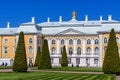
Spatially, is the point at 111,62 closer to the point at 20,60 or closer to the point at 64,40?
the point at 20,60

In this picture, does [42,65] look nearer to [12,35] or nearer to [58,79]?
[58,79]

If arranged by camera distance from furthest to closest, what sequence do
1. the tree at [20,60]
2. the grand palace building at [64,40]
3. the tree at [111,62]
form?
the grand palace building at [64,40]
the tree at [20,60]
the tree at [111,62]

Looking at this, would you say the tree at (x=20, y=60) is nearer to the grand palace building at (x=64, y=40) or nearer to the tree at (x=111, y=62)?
the tree at (x=111, y=62)

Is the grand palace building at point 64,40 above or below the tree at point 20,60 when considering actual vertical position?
above

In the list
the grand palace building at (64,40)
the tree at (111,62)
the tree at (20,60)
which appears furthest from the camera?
the grand palace building at (64,40)

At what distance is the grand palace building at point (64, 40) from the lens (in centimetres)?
8125

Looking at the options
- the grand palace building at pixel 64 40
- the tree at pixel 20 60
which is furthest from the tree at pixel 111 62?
the grand palace building at pixel 64 40

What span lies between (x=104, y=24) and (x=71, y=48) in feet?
37.9

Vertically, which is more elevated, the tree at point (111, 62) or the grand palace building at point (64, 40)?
the grand palace building at point (64, 40)

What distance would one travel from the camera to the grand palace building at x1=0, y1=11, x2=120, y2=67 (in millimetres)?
81250

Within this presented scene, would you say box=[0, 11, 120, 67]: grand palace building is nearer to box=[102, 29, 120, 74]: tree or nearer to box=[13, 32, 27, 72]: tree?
box=[13, 32, 27, 72]: tree

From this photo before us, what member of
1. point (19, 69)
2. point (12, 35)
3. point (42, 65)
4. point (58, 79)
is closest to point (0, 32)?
point (12, 35)

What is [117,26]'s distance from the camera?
248 feet

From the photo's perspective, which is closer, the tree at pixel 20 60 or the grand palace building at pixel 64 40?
the tree at pixel 20 60
